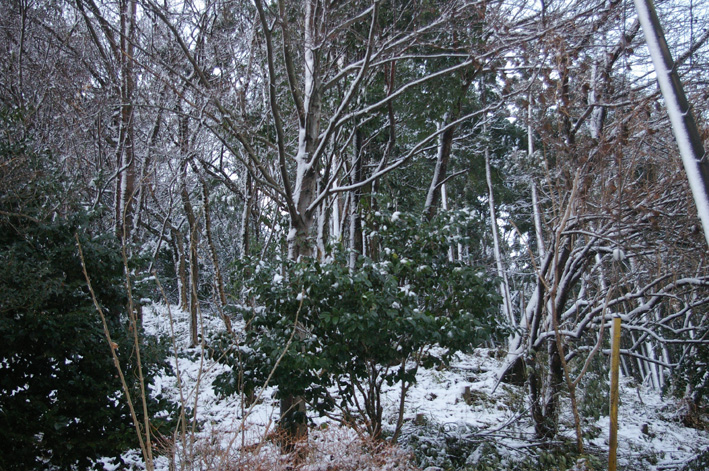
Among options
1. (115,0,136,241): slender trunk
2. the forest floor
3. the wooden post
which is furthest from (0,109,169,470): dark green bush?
the wooden post

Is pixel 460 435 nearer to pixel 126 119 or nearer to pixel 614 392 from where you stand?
pixel 614 392

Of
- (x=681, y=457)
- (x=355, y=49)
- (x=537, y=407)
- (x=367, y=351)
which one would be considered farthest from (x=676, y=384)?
(x=355, y=49)

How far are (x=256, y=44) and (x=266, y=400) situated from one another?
4735 millimetres

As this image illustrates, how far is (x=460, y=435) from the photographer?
4.45 metres

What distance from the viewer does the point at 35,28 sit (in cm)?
575

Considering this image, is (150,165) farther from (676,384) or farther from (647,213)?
(676,384)

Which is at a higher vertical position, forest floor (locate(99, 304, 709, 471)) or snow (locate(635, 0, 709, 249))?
snow (locate(635, 0, 709, 249))

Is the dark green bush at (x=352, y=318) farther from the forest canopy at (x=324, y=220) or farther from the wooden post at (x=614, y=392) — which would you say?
the wooden post at (x=614, y=392)

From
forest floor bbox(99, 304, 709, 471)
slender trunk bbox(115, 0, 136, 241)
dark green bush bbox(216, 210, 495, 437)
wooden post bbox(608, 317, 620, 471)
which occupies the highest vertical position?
slender trunk bbox(115, 0, 136, 241)

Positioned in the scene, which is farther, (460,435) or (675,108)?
(460,435)

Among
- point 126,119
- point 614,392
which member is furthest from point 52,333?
point 614,392

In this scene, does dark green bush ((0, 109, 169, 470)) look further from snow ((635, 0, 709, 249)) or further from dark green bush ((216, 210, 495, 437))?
snow ((635, 0, 709, 249))

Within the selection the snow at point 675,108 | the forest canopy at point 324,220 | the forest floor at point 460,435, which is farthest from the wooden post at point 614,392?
the forest floor at point 460,435

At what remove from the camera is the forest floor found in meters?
2.69
